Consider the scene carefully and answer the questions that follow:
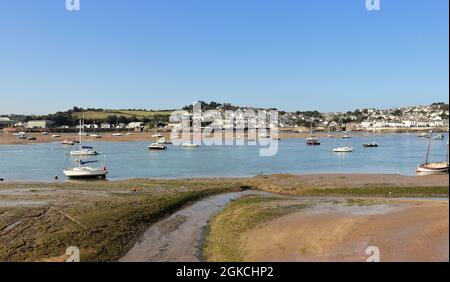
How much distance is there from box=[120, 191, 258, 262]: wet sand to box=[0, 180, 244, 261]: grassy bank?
1.82 feet

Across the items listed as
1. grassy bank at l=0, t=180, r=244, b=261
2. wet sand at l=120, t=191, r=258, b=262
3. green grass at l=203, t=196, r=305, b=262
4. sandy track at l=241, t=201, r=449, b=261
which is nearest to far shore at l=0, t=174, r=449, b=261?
grassy bank at l=0, t=180, r=244, b=261

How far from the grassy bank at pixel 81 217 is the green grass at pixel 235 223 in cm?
330

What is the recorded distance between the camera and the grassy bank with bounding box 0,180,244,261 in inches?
706

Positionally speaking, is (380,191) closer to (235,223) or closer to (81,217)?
(235,223)

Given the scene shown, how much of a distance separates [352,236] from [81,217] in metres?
13.3

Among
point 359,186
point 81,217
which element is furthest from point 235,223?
point 359,186

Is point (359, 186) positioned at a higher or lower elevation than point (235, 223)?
lower

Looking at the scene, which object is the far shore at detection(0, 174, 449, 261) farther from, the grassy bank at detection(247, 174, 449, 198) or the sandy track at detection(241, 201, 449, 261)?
the sandy track at detection(241, 201, 449, 261)

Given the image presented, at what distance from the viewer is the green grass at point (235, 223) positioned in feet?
56.5

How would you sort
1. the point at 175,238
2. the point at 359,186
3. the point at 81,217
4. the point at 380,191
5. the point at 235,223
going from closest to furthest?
the point at 175,238 → the point at 235,223 → the point at 81,217 → the point at 380,191 → the point at 359,186

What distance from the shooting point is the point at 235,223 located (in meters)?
22.3

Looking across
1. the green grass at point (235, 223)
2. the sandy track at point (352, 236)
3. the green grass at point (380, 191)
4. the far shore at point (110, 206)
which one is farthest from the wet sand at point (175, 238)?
the green grass at point (380, 191)

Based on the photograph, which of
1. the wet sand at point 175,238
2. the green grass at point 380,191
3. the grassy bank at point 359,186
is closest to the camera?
the wet sand at point 175,238

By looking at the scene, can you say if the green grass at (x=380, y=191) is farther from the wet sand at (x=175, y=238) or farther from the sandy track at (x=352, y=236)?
the sandy track at (x=352, y=236)
